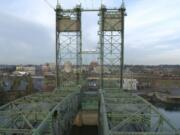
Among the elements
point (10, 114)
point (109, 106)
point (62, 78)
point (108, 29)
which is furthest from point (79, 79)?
point (10, 114)

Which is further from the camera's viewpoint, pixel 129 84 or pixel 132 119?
pixel 129 84

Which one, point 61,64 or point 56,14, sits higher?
point 56,14

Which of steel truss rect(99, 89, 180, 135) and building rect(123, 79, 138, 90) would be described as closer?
steel truss rect(99, 89, 180, 135)

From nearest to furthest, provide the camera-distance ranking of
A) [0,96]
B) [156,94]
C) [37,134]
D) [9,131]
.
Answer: [37,134]
[9,131]
[0,96]
[156,94]

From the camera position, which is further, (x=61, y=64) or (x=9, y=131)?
(x=61, y=64)

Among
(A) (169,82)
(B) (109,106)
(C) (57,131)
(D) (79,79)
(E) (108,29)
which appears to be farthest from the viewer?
(A) (169,82)

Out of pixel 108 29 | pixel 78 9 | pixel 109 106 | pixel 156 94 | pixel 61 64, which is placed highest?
pixel 78 9

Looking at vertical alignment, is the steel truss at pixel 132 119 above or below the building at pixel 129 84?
above

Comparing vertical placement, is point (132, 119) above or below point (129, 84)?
above

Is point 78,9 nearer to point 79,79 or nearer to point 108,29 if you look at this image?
point 108,29

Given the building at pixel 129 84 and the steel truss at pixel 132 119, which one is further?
the building at pixel 129 84

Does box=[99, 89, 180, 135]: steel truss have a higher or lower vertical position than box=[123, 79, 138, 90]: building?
higher
